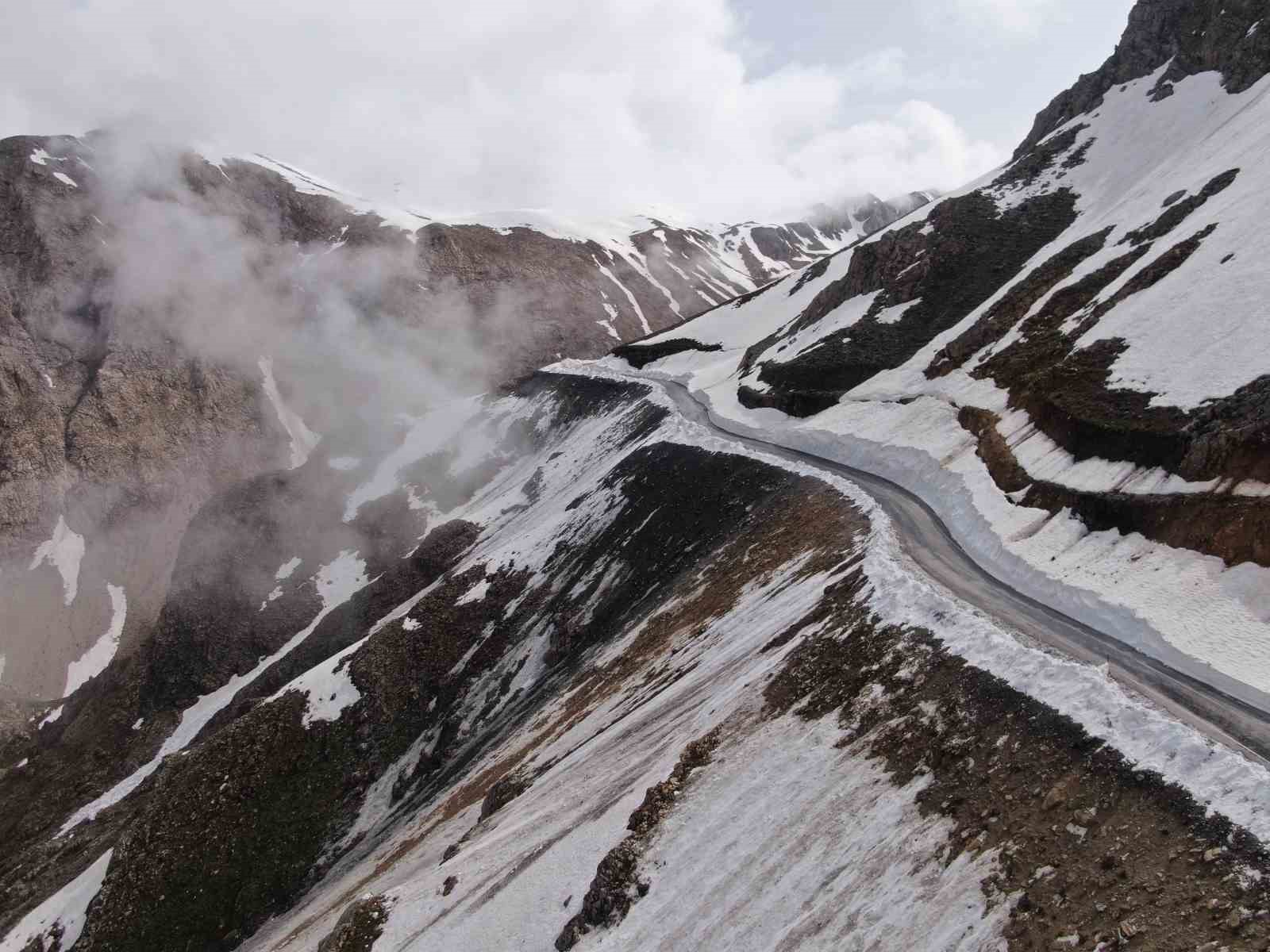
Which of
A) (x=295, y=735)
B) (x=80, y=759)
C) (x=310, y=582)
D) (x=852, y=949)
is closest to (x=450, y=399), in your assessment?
(x=310, y=582)

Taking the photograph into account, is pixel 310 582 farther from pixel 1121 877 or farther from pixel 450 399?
pixel 1121 877

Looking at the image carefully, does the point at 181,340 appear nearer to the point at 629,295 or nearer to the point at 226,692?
the point at 226,692

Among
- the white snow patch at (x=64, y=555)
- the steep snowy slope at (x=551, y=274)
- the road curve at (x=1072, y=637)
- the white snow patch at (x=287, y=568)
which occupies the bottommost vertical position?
the road curve at (x=1072, y=637)

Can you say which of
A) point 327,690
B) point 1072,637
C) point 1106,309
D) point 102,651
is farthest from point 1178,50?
point 102,651

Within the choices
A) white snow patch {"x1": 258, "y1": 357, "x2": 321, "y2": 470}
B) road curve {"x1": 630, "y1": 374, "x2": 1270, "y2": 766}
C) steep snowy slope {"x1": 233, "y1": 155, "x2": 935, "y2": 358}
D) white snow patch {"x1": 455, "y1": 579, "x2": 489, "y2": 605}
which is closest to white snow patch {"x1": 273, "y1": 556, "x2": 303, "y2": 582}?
white snow patch {"x1": 258, "y1": 357, "x2": 321, "y2": 470}

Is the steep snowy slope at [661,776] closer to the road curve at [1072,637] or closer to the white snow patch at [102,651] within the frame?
the road curve at [1072,637]

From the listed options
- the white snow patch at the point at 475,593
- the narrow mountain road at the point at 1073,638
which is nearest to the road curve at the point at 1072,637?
the narrow mountain road at the point at 1073,638
